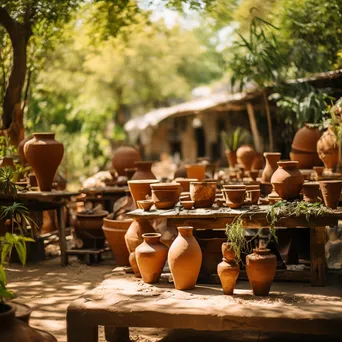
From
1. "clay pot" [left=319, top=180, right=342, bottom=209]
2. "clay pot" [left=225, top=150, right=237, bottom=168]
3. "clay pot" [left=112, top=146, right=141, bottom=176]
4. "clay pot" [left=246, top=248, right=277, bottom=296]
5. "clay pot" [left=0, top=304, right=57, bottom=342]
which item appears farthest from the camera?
"clay pot" [left=225, top=150, right=237, bottom=168]

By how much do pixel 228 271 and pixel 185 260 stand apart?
0.35 meters

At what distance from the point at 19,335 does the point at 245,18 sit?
1085 cm

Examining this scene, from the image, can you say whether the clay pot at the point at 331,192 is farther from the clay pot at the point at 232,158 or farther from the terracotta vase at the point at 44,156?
the clay pot at the point at 232,158

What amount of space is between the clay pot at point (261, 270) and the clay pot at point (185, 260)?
445 millimetres

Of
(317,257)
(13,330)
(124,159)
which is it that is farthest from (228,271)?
(124,159)

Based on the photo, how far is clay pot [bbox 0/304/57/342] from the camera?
316 cm

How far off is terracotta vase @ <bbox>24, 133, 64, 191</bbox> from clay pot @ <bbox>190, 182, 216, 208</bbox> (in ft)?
8.42

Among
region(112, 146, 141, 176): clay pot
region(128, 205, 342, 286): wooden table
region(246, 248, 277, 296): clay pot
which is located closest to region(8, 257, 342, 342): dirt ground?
region(246, 248, 277, 296): clay pot

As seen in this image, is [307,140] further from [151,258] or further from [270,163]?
[151,258]

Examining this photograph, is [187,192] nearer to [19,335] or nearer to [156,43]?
[19,335]

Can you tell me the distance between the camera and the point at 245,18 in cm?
1291

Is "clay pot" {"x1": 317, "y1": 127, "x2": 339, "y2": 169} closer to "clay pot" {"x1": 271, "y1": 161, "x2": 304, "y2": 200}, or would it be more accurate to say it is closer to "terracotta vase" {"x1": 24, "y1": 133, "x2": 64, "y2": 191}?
"clay pot" {"x1": 271, "y1": 161, "x2": 304, "y2": 200}

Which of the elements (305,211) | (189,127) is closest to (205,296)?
(305,211)

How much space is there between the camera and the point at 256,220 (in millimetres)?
Answer: 5105
